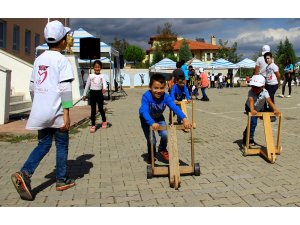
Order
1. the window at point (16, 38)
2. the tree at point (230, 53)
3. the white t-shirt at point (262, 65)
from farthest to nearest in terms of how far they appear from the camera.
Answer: the tree at point (230, 53), the window at point (16, 38), the white t-shirt at point (262, 65)

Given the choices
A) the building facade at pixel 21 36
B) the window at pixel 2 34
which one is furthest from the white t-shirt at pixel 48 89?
the window at pixel 2 34

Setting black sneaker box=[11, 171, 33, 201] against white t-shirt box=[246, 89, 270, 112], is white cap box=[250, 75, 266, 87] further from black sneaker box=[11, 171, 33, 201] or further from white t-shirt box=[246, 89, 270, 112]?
black sneaker box=[11, 171, 33, 201]

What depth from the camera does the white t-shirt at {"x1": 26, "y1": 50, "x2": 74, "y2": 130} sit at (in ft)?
13.5

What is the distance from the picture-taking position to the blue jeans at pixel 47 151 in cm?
424

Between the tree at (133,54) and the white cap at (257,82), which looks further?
the tree at (133,54)

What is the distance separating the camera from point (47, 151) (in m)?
4.36

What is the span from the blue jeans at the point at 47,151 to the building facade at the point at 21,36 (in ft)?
53.2

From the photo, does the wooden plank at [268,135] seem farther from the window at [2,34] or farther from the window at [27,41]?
the window at [27,41]

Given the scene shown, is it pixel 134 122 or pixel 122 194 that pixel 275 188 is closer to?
pixel 122 194

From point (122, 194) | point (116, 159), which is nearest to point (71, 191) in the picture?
point (122, 194)

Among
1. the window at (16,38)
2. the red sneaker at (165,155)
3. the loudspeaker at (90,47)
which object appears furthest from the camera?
the window at (16,38)

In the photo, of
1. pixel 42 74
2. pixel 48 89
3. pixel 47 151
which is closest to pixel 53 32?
pixel 42 74

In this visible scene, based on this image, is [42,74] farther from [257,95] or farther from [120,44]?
[120,44]
